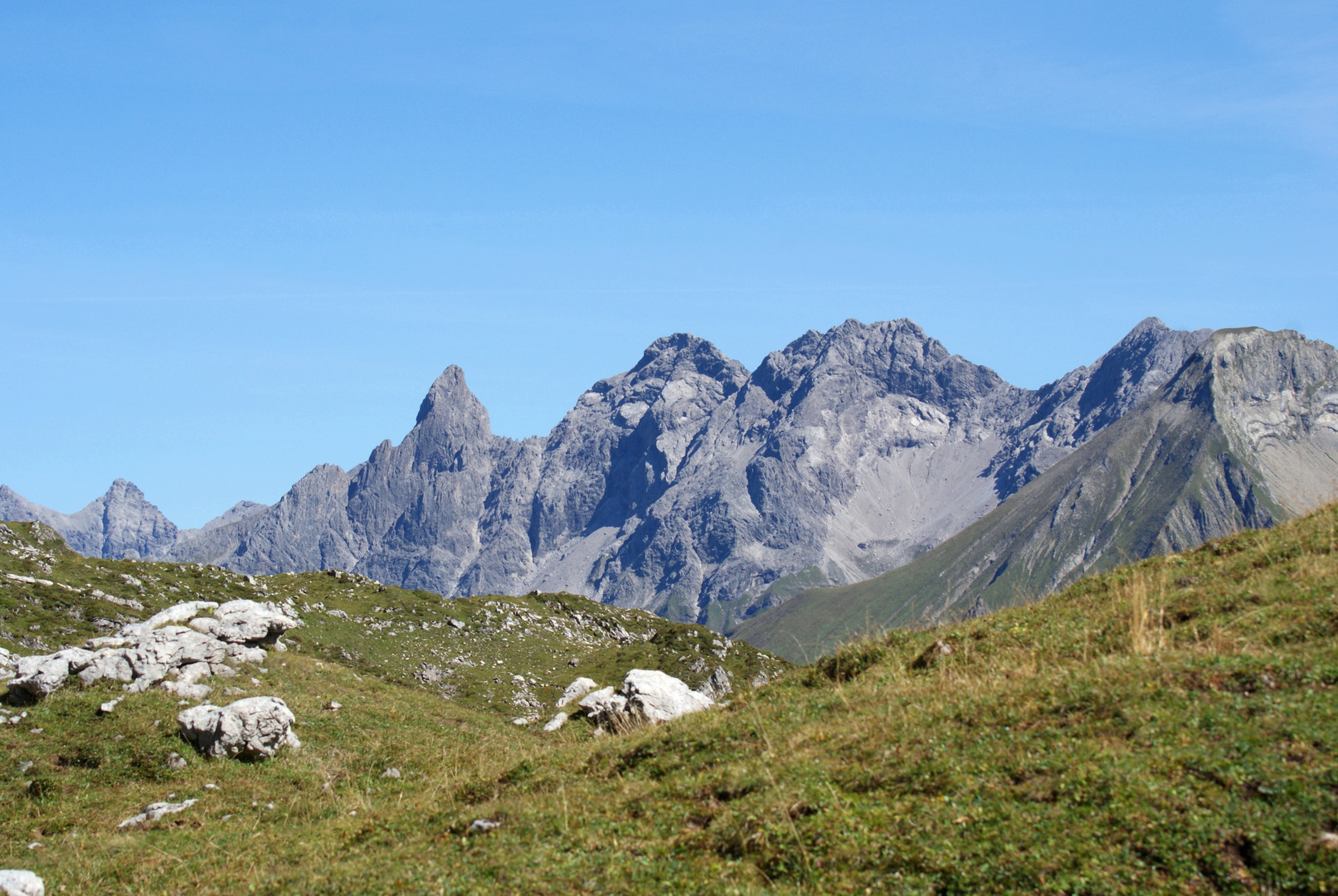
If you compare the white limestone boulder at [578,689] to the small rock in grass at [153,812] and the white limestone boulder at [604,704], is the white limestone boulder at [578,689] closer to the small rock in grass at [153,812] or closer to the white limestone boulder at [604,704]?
the white limestone boulder at [604,704]

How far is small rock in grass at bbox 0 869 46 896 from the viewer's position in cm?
1617

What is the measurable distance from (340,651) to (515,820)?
43.1m

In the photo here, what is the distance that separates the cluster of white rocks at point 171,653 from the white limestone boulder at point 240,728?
3.56 m

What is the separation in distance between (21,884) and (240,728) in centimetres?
1049

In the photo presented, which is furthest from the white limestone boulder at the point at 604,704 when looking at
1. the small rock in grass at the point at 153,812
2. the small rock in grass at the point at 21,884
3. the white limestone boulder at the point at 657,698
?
the small rock in grass at the point at 21,884

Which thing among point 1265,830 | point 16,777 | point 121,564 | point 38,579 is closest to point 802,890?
point 1265,830

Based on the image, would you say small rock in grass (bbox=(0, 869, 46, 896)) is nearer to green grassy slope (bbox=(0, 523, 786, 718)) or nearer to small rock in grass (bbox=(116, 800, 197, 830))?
small rock in grass (bbox=(116, 800, 197, 830))

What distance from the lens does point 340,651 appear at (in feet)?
181

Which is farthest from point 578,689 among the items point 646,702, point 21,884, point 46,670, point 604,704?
point 21,884

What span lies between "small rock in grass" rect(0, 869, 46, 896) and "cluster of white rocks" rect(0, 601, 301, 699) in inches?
552

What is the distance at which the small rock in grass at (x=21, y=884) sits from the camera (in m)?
16.2

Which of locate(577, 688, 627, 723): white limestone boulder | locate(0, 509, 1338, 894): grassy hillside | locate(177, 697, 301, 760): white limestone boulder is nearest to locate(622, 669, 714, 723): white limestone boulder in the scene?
locate(577, 688, 627, 723): white limestone boulder

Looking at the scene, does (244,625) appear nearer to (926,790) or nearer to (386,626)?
(386,626)

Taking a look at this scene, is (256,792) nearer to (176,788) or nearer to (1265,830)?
(176,788)
